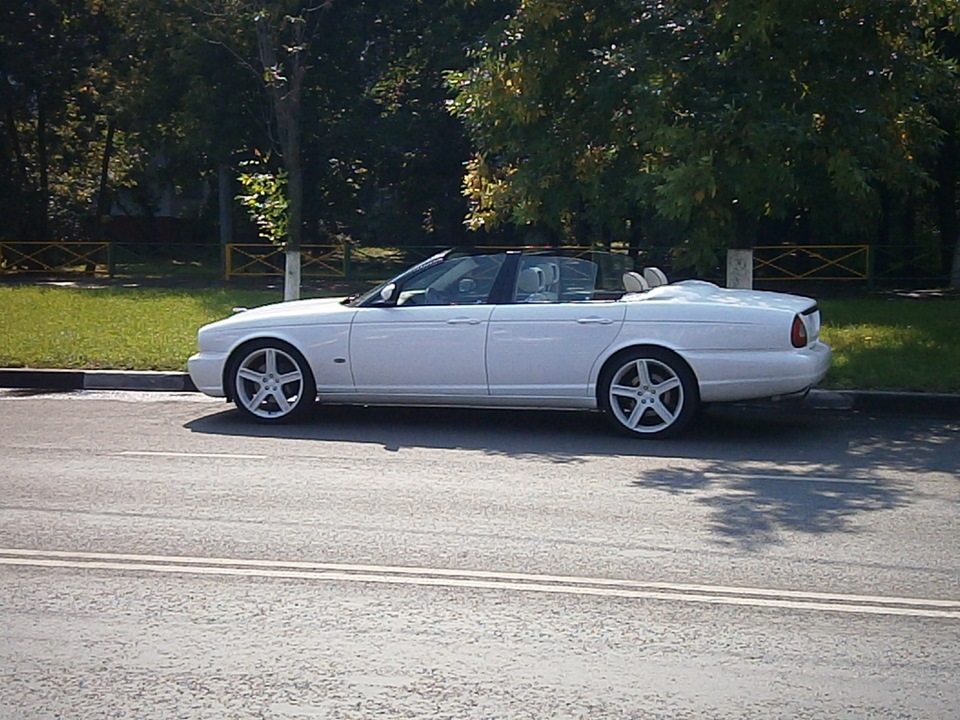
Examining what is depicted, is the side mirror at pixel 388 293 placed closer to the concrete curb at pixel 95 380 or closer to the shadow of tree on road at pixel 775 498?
the shadow of tree on road at pixel 775 498

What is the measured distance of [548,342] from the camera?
1011 cm

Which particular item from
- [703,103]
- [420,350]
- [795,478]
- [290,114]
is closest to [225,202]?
[290,114]

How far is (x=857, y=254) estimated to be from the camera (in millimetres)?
25219

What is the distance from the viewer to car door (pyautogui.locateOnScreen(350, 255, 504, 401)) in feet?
33.8

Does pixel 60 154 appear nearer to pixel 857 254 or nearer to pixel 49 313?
pixel 49 313

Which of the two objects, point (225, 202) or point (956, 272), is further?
point (225, 202)

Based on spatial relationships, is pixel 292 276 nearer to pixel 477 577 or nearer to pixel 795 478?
pixel 795 478

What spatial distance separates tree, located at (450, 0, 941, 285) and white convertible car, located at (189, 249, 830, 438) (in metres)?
2.59

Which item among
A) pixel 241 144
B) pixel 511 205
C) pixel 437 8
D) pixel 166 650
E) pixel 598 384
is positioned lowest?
pixel 166 650

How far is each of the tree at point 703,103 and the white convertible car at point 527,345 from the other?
2.59 metres

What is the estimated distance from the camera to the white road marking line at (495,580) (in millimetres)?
5707

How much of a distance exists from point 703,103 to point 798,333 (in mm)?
3994

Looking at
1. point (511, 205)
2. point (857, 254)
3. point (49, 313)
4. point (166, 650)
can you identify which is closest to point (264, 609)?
point (166, 650)

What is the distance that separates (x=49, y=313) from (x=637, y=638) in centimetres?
1545
